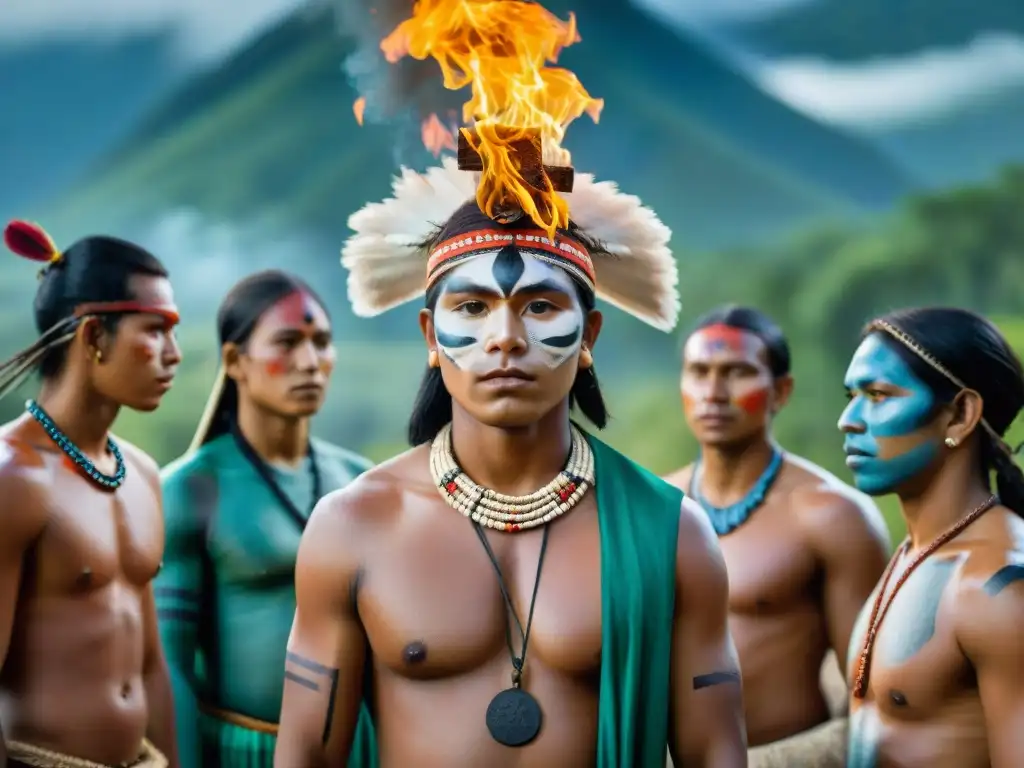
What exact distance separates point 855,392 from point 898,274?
24.7ft

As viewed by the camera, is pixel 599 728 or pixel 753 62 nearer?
pixel 599 728

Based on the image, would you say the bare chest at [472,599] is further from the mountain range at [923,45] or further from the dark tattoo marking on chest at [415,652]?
the mountain range at [923,45]

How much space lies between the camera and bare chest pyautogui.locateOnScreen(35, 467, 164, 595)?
3969mm

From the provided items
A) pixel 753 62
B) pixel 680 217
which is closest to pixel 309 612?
pixel 680 217

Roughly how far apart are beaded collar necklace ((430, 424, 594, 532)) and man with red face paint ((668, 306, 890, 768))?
1.90 metres

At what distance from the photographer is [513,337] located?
2988 millimetres

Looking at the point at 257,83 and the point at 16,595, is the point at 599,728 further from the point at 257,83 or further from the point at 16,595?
the point at 257,83

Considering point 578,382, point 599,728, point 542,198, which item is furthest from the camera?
point 578,382

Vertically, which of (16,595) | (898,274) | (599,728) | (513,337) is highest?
(898,274)

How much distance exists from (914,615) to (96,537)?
238 cm

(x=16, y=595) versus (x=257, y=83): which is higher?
(x=257, y=83)

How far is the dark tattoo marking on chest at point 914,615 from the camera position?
3346mm

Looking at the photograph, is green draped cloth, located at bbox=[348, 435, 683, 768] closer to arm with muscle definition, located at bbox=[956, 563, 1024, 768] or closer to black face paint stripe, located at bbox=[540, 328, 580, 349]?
black face paint stripe, located at bbox=[540, 328, 580, 349]

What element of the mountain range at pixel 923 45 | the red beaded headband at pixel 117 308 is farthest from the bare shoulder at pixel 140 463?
the mountain range at pixel 923 45
